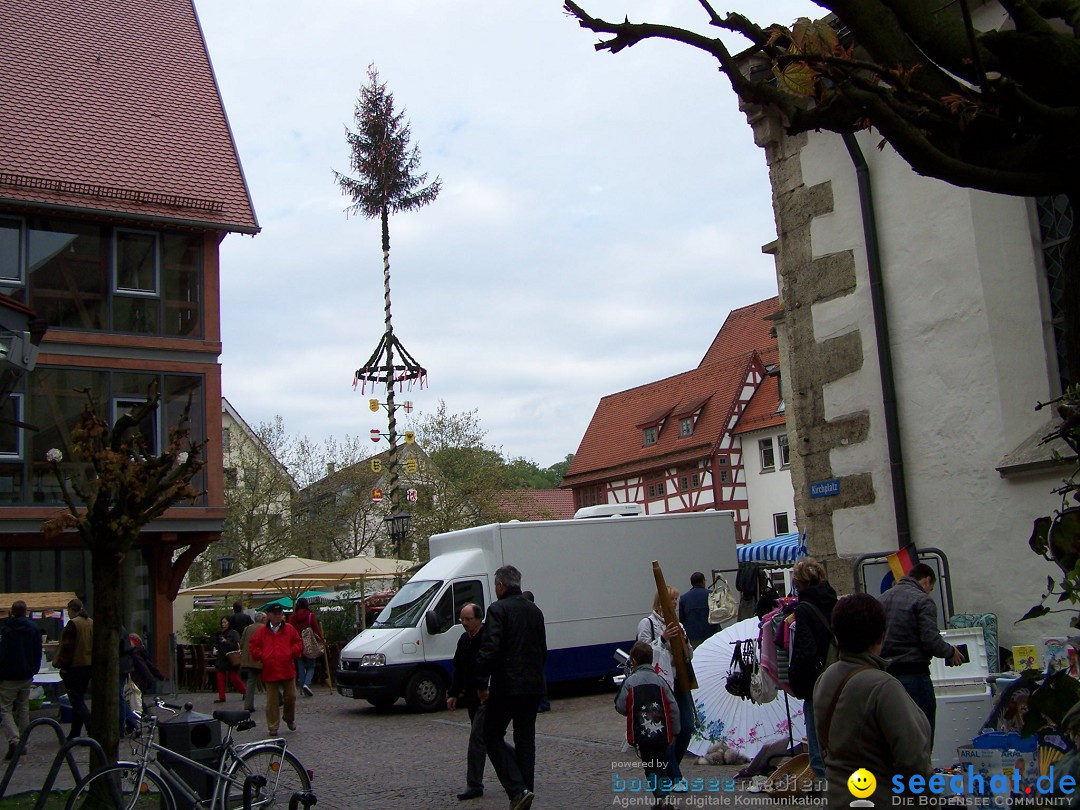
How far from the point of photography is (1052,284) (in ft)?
28.6

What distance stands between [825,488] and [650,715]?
10.4ft

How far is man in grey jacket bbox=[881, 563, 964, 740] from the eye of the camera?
7148 millimetres

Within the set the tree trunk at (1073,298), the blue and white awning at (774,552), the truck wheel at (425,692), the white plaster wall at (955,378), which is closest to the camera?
the tree trunk at (1073,298)

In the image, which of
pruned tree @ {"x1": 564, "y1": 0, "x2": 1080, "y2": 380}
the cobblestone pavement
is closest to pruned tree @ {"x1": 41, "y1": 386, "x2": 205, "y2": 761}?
the cobblestone pavement

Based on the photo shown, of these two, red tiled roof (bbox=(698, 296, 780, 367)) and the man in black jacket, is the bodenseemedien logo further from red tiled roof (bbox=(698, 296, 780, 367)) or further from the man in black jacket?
red tiled roof (bbox=(698, 296, 780, 367))

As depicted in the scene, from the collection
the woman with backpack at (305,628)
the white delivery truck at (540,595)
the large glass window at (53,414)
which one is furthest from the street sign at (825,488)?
the large glass window at (53,414)

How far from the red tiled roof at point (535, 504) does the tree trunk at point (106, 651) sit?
29.4 metres

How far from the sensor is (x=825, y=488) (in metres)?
9.93

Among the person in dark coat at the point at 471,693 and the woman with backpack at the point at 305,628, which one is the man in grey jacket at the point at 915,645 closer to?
the person in dark coat at the point at 471,693

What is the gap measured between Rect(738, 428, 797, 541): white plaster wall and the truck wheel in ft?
85.0

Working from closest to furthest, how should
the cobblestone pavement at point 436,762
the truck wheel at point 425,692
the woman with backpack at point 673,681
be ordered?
the woman with backpack at point 673,681
the cobblestone pavement at point 436,762
the truck wheel at point 425,692

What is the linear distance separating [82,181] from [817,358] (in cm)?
1840

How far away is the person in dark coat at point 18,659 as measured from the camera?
44.1 feet

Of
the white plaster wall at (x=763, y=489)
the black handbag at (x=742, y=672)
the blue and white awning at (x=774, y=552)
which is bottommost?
the black handbag at (x=742, y=672)
